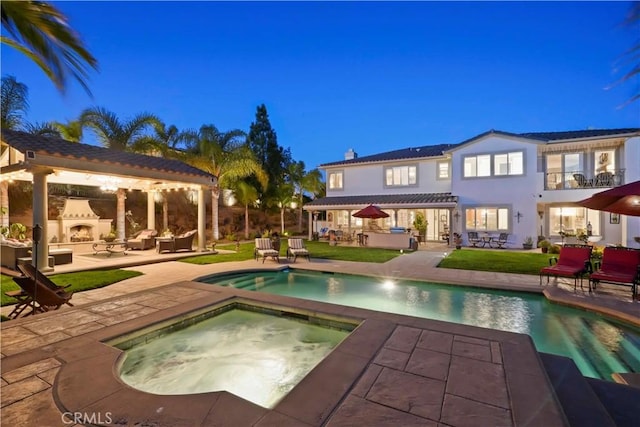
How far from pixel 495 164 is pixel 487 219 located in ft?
11.9

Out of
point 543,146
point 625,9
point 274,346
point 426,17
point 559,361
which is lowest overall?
point 274,346

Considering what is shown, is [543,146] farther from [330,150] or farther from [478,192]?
[330,150]

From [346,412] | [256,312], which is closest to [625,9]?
[346,412]

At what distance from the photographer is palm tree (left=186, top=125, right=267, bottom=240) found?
20.7 meters

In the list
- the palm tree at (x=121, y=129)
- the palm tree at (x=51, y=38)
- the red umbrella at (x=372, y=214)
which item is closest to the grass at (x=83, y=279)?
the palm tree at (x=51, y=38)

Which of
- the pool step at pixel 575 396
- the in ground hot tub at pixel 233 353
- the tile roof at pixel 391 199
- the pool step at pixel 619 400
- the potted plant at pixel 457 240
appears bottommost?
the in ground hot tub at pixel 233 353

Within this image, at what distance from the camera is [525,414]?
2.77m

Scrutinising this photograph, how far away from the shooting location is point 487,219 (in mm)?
19719

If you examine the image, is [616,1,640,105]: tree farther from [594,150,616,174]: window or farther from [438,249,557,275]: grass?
[594,150,616,174]: window

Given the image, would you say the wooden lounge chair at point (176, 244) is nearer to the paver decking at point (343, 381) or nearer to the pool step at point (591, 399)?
the paver decking at point (343, 381)

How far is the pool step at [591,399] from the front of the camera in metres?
2.83

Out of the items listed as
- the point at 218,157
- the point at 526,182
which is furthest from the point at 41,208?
the point at 526,182

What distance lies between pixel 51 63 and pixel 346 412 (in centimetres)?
481
